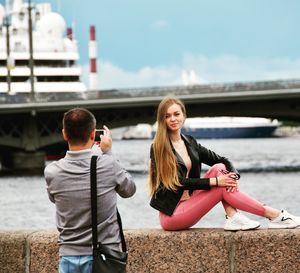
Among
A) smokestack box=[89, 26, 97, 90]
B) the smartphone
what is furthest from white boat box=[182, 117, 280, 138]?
the smartphone

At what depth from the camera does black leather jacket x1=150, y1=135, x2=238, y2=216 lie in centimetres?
614

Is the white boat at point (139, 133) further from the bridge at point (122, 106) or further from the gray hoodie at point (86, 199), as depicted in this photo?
the gray hoodie at point (86, 199)

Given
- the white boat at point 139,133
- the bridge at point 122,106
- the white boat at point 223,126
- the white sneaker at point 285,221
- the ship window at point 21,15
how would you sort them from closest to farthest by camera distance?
1. the white sneaker at point 285,221
2. the bridge at point 122,106
3. the ship window at point 21,15
4. the white boat at point 223,126
5. the white boat at point 139,133

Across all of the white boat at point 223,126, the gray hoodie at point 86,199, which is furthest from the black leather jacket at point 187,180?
the white boat at point 223,126

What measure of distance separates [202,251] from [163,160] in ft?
2.29

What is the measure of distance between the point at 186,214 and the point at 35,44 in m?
79.3

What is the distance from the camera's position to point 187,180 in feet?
20.1

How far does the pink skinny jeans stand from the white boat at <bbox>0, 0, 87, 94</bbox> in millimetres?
68326

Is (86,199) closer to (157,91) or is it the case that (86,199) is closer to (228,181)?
(228,181)

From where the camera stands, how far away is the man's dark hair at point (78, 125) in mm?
4617

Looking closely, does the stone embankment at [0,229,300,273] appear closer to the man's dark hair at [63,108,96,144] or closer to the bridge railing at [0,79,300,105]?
the man's dark hair at [63,108,96,144]

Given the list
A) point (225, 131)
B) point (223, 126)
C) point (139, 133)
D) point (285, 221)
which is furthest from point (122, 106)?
point (139, 133)

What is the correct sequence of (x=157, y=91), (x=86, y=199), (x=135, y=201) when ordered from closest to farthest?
(x=86, y=199), (x=135, y=201), (x=157, y=91)

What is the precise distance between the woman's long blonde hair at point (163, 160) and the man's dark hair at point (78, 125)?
57.2 inches
